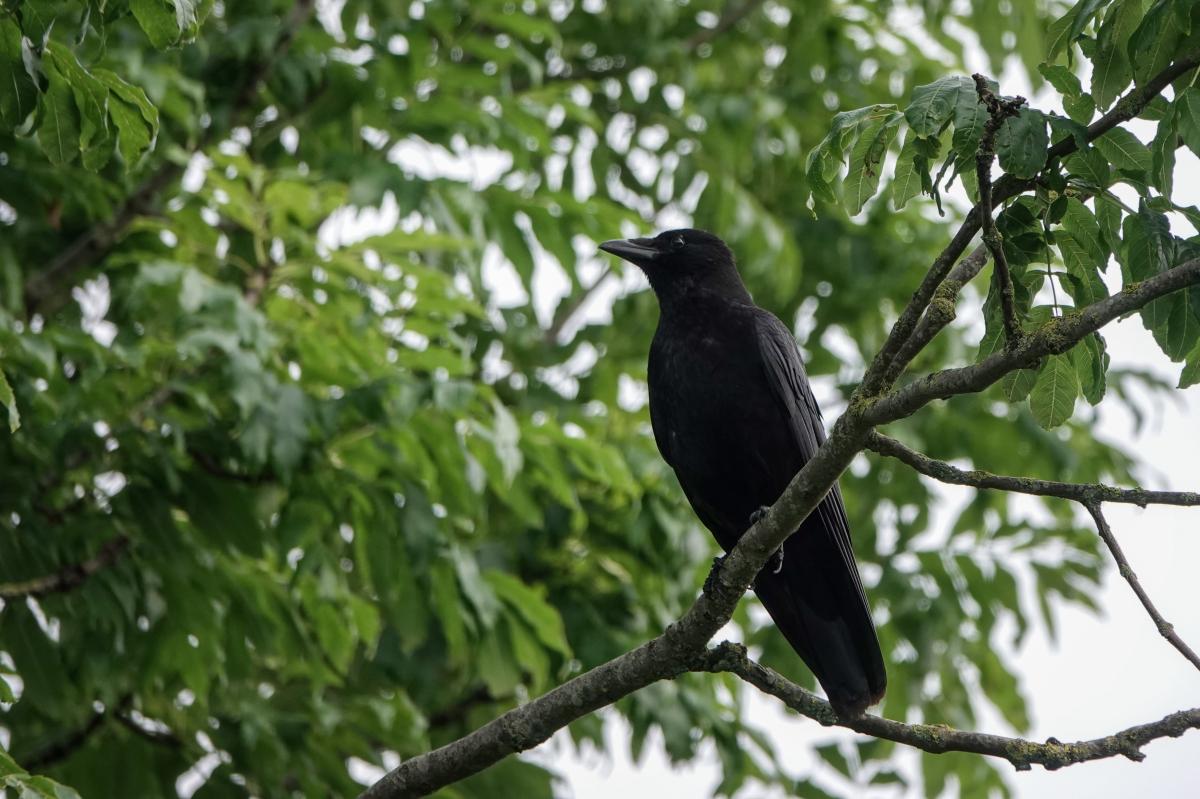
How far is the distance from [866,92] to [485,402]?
3.25m

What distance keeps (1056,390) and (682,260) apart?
2.42 metres

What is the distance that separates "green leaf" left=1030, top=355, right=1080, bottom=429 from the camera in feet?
9.79

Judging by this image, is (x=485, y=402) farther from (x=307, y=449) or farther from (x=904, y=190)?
(x=904, y=190)

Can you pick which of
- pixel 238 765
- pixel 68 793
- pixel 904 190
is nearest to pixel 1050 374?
pixel 904 190

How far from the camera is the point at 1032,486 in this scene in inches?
114

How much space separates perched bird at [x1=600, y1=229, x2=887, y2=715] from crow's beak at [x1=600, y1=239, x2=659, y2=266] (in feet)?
1.29

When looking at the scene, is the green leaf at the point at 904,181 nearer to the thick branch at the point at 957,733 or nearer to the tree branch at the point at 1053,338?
the tree branch at the point at 1053,338

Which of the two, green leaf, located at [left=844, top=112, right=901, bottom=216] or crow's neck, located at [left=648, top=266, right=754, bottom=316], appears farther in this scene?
crow's neck, located at [left=648, top=266, right=754, bottom=316]

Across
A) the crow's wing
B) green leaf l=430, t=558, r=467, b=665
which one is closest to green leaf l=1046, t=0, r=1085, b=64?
the crow's wing

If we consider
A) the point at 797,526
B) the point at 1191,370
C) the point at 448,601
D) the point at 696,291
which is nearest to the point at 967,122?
the point at 1191,370

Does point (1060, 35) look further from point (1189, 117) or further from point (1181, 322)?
point (1181, 322)

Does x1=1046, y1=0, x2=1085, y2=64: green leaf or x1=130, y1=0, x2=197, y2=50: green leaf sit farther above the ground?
x1=1046, y1=0, x2=1085, y2=64: green leaf

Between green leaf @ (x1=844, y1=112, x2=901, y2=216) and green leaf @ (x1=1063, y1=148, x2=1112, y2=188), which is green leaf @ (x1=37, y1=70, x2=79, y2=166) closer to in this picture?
green leaf @ (x1=844, y1=112, x2=901, y2=216)

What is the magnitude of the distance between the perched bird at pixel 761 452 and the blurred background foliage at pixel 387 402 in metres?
0.38
